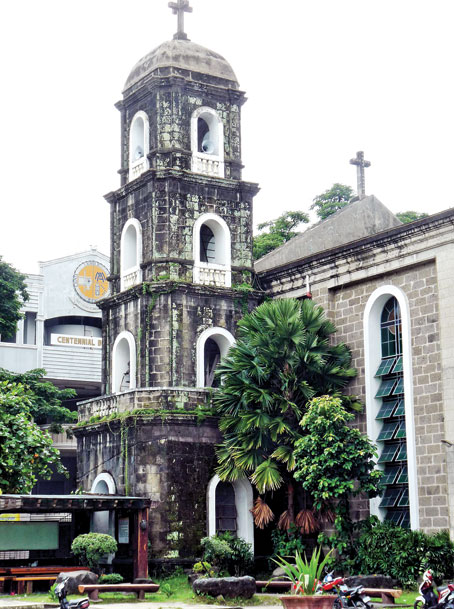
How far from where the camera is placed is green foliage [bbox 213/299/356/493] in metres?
25.7

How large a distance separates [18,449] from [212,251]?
28.9 feet

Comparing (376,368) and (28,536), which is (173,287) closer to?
(376,368)

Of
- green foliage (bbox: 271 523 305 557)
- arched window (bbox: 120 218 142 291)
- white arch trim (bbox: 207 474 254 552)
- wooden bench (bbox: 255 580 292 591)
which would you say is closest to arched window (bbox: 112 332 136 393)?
arched window (bbox: 120 218 142 291)

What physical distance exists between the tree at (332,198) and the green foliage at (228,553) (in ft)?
58.0

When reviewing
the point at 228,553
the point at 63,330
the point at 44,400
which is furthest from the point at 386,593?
the point at 63,330

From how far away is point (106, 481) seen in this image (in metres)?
27.7

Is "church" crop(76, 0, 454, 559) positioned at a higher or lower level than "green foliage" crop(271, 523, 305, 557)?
higher

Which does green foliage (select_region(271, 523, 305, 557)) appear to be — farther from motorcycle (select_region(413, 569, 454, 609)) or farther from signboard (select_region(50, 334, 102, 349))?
signboard (select_region(50, 334, 102, 349))

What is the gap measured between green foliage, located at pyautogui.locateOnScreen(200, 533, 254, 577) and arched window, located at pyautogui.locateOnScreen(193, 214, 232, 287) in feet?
24.6

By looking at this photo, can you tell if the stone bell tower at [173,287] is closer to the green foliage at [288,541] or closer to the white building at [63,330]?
the green foliage at [288,541]

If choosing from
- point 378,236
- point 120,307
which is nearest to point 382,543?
point 378,236

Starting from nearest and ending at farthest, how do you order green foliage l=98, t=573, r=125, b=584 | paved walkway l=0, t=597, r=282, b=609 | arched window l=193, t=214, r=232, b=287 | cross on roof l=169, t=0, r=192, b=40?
paved walkway l=0, t=597, r=282, b=609 → green foliage l=98, t=573, r=125, b=584 → arched window l=193, t=214, r=232, b=287 → cross on roof l=169, t=0, r=192, b=40

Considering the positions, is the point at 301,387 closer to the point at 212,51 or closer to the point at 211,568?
the point at 211,568

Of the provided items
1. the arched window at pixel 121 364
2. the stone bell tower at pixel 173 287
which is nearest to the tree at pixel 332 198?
the stone bell tower at pixel 173 287
